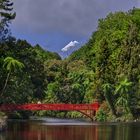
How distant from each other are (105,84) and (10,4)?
75.8 ft

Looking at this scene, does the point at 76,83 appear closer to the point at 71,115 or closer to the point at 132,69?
the point at 71,115

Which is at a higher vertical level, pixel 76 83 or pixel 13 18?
pixel 13 18

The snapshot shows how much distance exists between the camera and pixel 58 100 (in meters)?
140

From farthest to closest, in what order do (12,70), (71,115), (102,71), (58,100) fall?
(58,100) → (71,115) → (102,71) → (12,70)

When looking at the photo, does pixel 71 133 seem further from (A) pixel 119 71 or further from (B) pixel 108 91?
(A) pixel 119 71

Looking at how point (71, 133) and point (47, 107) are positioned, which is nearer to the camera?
point (71, 133)

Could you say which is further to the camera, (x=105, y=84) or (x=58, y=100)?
(x=58, y=100)

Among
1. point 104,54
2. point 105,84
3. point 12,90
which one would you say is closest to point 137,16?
point 104,54

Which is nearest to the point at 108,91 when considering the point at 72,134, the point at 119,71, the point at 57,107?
the point at 119,71

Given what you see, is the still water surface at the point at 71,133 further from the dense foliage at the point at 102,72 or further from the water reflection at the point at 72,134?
the dense foliage at the point at 102,72

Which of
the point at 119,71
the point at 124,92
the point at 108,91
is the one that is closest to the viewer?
the point at 124,92

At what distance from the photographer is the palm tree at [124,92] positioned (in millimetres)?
102969

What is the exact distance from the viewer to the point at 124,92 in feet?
341

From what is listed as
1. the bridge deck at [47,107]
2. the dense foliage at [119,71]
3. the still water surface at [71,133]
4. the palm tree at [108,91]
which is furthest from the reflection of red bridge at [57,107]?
the still water surface at [71,133]
